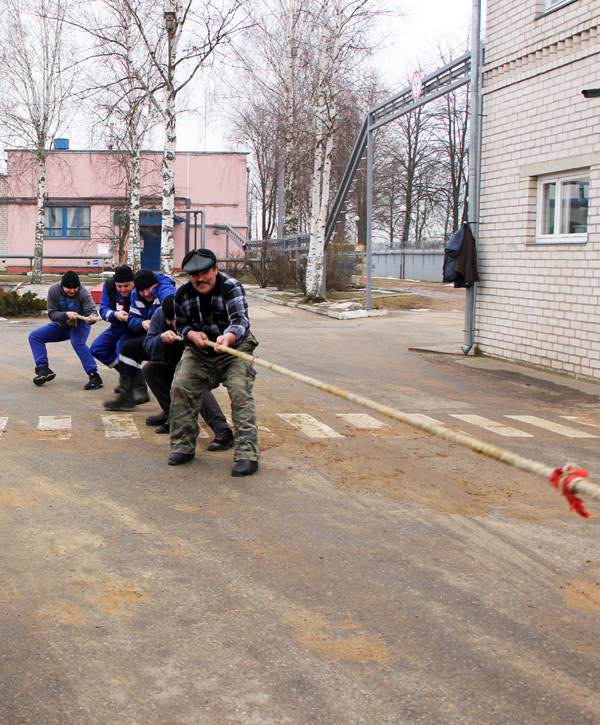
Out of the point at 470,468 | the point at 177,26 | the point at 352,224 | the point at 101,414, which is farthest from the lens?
the point at 352,224

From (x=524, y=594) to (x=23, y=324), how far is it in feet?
49.0

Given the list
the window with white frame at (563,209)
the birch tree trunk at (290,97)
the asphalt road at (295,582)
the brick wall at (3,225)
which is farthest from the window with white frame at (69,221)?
the asphalt road at (295,582)

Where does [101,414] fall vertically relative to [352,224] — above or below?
below

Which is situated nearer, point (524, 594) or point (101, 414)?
point (524, 594)

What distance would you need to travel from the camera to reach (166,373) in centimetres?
711

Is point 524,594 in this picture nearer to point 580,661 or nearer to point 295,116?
point 580,661

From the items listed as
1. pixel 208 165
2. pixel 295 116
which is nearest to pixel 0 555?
pixel 295 116

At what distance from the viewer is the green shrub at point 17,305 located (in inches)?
A: 704

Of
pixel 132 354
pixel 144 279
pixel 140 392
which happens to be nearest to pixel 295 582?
pixel 144 279

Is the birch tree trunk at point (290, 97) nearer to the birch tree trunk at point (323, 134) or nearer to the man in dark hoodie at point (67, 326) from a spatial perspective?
Result: the birch tree trunk at point (323, 134)

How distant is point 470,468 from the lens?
612 cm

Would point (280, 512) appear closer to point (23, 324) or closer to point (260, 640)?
point (260, 640)

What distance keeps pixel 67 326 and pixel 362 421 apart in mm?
4204

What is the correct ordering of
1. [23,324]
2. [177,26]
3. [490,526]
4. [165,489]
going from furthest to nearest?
[177,26]
[23,324]
[165,489]
[490,526]
